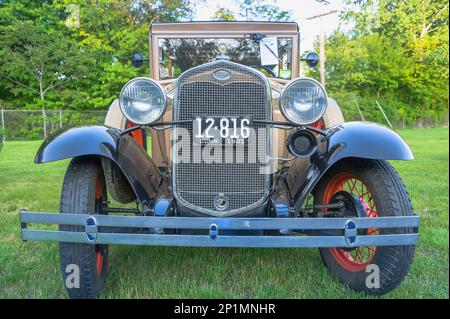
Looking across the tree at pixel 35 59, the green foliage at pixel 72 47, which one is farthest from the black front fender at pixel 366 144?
the tree at pixel 35 59

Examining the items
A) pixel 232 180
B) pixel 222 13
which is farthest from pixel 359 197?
pixel 222 13

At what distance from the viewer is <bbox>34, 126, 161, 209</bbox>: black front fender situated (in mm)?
1977

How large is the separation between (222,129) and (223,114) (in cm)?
11

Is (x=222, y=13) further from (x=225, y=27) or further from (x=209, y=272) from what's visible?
(x=209, y=272)

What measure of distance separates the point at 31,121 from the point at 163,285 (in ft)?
9.62

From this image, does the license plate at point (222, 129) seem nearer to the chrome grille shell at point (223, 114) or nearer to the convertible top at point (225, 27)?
the chrome grille shell at point (223, 114)

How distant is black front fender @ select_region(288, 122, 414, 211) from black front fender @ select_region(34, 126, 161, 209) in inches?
38.6

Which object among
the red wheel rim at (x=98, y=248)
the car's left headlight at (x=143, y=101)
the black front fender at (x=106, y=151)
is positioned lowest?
the red wheel rim at (x=98, y=248)

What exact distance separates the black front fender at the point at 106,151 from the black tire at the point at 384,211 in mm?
1316

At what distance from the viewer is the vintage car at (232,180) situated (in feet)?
5.88

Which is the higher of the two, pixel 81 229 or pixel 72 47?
pixel 72 47

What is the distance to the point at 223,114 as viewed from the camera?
210 centimetres
